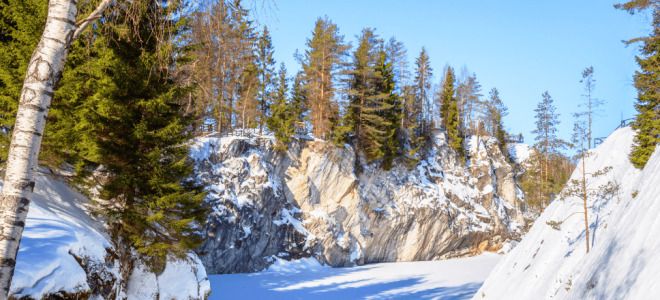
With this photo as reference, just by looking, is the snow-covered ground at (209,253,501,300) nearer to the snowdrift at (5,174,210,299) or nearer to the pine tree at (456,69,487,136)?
the snowdrift at (5,174,210,299)

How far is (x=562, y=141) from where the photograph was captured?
13.4 metres

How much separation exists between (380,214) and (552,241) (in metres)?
21.3

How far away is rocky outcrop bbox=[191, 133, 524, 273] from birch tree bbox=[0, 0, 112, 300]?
1644cm

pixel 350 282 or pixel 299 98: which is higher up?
pixel 299 98

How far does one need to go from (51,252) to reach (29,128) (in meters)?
4.66

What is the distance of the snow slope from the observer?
201 inches

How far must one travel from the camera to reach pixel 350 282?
22719 millimetres

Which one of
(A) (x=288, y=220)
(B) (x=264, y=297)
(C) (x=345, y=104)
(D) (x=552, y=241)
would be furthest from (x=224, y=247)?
(D) (x=552, y=241)

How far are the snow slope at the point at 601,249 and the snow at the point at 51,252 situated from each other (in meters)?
8.00

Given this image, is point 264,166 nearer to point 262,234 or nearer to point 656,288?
point 262,234

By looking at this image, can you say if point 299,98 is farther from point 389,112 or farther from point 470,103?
point 470,103

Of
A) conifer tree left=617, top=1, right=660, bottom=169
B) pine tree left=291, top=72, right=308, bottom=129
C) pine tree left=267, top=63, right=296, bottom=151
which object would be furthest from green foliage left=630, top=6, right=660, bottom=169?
pine tree left=291, top=72, right=308, bottom=129

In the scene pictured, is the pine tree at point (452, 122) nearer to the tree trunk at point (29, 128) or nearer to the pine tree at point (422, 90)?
the pine tree at point (422, 90)

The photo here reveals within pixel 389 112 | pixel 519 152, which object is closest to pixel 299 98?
pixel 389 112
